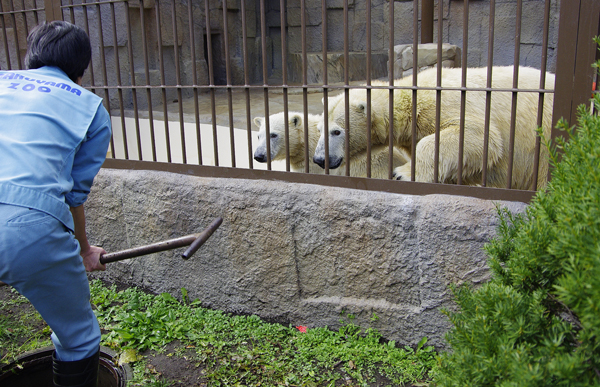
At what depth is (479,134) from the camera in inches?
127

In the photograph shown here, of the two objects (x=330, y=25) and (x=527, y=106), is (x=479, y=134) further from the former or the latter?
(x=330, y=25)

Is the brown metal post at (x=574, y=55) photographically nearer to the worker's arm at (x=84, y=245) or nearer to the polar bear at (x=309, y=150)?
the polar bear at (x=309, y=150)

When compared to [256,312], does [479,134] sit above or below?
above

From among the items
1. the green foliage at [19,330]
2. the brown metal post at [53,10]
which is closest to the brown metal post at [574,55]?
the green foliage at [19,330]

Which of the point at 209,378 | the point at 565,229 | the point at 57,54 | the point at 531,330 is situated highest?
the point at 57,54

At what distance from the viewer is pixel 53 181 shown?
192 centimetres

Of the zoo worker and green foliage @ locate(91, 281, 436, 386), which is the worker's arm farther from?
green foliage @ locate(91, 281, 436, 386)

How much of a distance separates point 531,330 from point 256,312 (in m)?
2.24

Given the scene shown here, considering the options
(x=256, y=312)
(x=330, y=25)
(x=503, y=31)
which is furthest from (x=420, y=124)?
(x=330, y=25)

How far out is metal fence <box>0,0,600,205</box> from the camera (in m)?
2.62

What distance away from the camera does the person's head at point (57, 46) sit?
2.12m

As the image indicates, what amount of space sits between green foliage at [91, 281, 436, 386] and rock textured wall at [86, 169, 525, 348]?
92 millimetres

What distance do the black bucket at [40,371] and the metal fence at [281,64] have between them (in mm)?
1272

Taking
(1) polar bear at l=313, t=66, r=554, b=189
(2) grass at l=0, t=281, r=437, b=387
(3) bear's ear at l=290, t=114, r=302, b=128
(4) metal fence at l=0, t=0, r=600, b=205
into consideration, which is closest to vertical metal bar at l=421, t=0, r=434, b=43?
(4) metal fence at l=0, t=0, r=600, b=205
